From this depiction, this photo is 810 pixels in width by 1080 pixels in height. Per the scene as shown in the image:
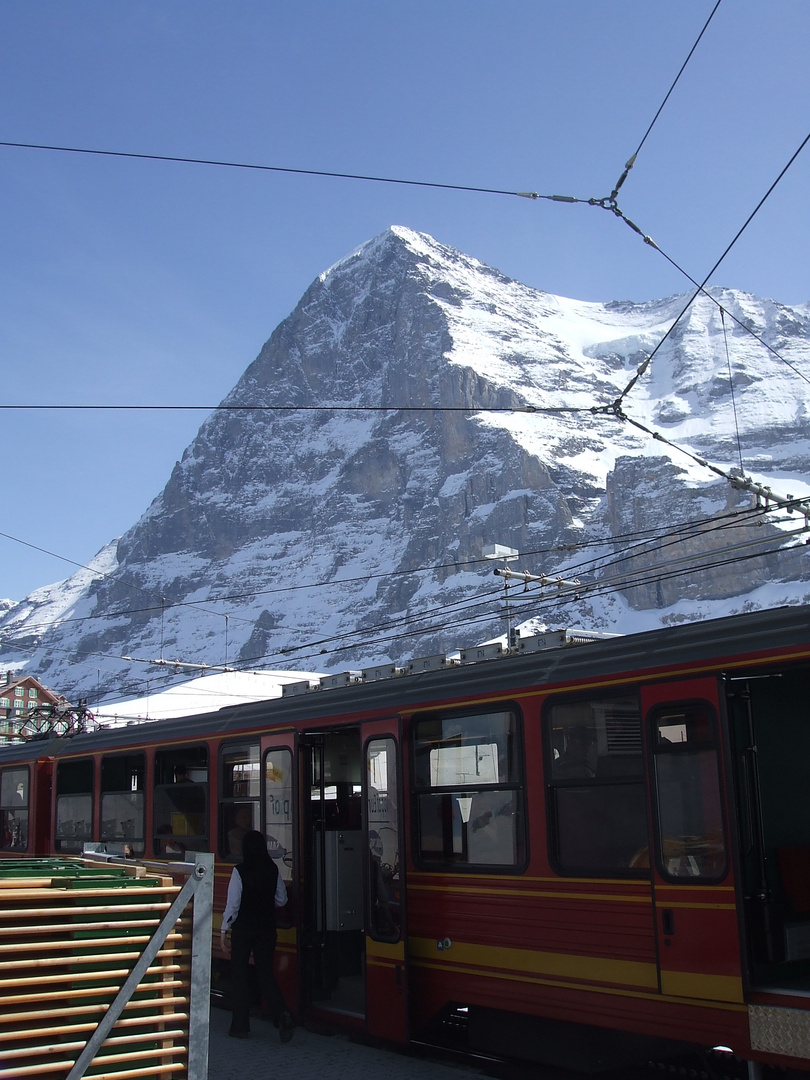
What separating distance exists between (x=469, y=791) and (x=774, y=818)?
2299 millimetres

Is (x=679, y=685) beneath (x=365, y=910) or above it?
above

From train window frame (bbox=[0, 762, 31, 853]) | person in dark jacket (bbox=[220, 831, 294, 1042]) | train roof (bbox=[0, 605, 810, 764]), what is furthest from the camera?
train window frame (bbox=[0, 762, 31, 853])

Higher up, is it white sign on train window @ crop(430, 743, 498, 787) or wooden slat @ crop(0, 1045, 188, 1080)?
white sign on train window @ crop(430, 743, 498, 787)

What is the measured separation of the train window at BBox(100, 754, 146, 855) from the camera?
11797 mm

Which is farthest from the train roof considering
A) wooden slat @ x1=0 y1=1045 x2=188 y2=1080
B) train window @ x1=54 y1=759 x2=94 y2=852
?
wooden slat @ x1=0 y1=1045 x2=188 y2=1080

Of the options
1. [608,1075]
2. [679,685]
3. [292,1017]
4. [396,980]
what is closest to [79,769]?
[292,1017]

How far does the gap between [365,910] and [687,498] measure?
172m

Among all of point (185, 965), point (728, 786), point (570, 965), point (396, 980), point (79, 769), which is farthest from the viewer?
point (79, 769)

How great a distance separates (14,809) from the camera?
14711 mm

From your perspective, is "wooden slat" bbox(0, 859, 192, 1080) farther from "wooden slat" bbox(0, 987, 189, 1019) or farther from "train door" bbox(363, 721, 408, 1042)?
"train door" bbox(363, 721, 408, 1042)

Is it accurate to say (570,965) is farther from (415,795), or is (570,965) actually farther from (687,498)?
(687,498)

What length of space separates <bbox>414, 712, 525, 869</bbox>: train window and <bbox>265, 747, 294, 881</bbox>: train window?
1.75 meters

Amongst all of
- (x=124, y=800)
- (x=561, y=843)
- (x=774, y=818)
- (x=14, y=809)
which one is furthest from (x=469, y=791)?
(x=14, y=809)

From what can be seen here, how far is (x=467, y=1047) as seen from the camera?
26.9ft
